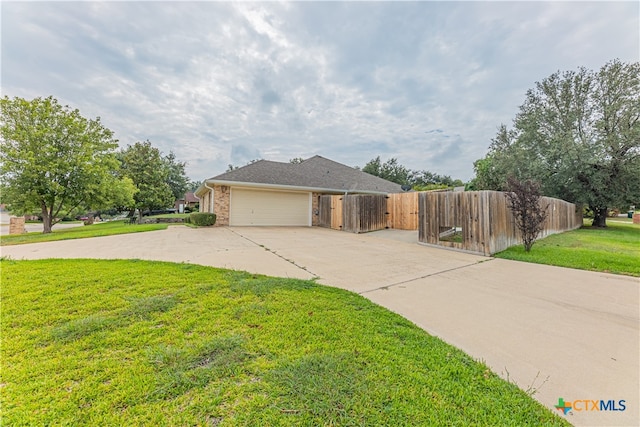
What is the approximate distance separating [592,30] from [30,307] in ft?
48.5

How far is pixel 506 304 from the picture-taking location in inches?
134

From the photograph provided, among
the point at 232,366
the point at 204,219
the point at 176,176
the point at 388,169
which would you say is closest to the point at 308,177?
the point at 204,219

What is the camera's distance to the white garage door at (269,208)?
13562 millimetres

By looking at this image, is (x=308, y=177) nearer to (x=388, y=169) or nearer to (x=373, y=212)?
(x=373, y=212)

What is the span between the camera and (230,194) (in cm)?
1330

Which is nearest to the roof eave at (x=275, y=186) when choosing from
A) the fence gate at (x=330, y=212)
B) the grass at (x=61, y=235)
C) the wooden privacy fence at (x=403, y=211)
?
the fence gate at (x=330, y=212)

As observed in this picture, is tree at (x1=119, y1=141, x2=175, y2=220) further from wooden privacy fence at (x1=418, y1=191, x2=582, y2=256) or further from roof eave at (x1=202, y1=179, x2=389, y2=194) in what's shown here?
wooden privacy fence at (x1=418, y1=191, x2=582, y2=256)

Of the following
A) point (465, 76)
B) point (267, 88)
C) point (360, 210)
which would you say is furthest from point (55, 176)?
point (465, 76)

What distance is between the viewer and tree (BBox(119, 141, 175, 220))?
80.2ft

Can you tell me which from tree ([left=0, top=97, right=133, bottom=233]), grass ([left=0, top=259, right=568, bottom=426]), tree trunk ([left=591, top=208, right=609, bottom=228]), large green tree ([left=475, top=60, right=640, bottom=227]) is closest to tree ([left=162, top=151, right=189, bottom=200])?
tree ([left=0, top=97, right=133, bottom=233])

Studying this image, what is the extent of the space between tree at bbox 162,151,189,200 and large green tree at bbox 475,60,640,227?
3777cm

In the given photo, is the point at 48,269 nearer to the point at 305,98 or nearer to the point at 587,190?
the point at 305,98

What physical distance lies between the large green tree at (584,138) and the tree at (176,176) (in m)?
37.8

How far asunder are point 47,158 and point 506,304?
746 inches
